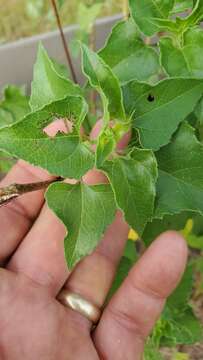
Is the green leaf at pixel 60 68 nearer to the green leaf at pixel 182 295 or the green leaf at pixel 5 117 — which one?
the green leaf at pixel 5 117

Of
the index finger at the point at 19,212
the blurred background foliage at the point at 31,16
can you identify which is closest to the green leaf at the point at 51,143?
the index finger at the point at 19,212

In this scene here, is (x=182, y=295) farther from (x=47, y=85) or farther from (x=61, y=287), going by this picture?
(x=47, y=85)

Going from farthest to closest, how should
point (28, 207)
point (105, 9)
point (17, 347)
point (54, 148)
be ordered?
point (105, 9)
point (28, 207)
point (17, 347)
point (54, 148)

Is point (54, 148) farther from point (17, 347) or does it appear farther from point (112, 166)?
point (17, 347)

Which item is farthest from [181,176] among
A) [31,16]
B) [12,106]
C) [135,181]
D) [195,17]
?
[31,16]

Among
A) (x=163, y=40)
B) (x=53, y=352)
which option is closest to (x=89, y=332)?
(x=53, y=352)
